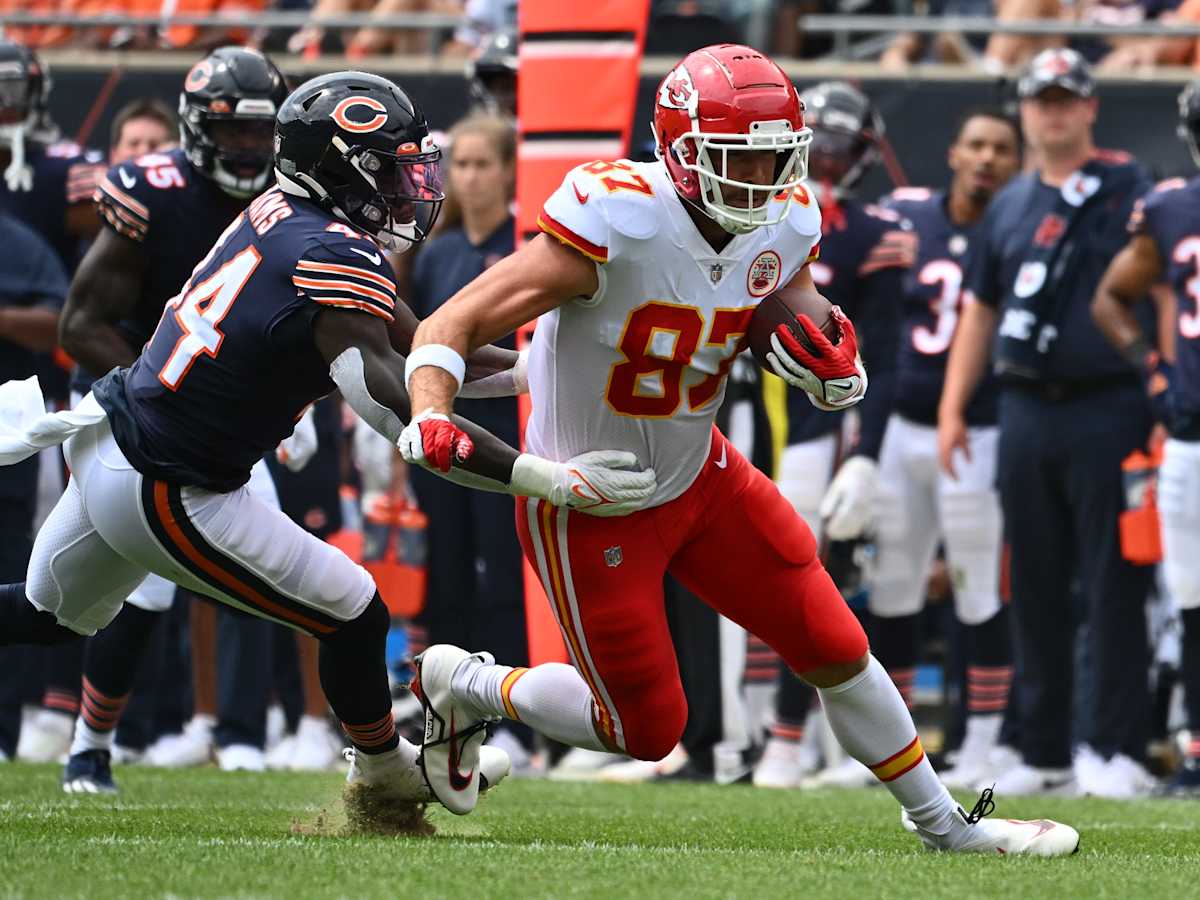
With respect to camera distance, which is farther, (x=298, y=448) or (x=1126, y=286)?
(x=1126, y=286)

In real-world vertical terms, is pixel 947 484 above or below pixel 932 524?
above

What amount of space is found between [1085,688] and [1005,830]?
324cm

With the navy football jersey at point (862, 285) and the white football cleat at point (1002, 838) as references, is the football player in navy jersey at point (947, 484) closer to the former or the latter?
the navy football jersey at point (862, 285)

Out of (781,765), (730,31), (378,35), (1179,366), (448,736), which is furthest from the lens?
(378,35)

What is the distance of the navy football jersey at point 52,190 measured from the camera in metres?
7.11

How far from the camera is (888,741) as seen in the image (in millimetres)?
4238

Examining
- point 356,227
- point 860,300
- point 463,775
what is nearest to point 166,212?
point 356,227

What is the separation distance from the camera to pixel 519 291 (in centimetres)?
401

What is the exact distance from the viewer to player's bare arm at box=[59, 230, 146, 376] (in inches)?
220

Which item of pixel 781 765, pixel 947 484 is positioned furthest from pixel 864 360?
pixel 781 765

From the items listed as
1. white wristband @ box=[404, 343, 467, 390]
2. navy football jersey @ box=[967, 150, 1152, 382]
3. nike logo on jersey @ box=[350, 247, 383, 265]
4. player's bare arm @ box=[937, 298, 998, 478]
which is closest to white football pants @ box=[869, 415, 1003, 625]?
player's bare arm @ box=[937, 298, 998, 478]

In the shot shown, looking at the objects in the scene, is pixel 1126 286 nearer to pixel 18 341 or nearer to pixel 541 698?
pixel 541 698

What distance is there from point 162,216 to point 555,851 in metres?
2.31

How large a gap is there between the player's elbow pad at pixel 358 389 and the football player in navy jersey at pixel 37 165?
328 centimetres
